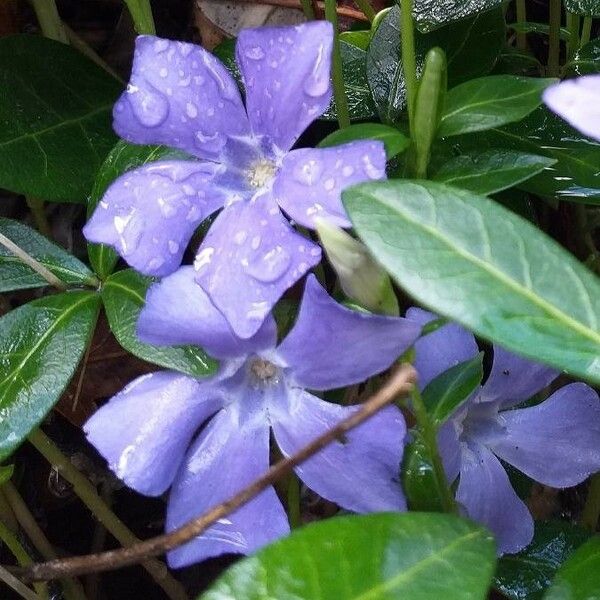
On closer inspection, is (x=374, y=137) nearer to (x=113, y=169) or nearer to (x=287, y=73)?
(x=287, y=73)

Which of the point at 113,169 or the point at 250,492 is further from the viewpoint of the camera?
the point at 113,169

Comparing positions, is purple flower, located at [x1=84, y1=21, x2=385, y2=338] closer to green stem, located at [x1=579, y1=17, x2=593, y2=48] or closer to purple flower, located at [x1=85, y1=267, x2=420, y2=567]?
purple flower, located at [x1=85, y1=267, x2=420, y2=567]

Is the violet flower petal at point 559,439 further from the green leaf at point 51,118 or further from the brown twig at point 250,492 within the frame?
the green leaf at point 51,118

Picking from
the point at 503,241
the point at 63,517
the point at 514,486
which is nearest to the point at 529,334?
the point at 503,241

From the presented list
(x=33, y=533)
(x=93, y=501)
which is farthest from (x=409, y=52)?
(x=33, y=533)

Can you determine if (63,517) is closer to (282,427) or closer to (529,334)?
(282,427)
